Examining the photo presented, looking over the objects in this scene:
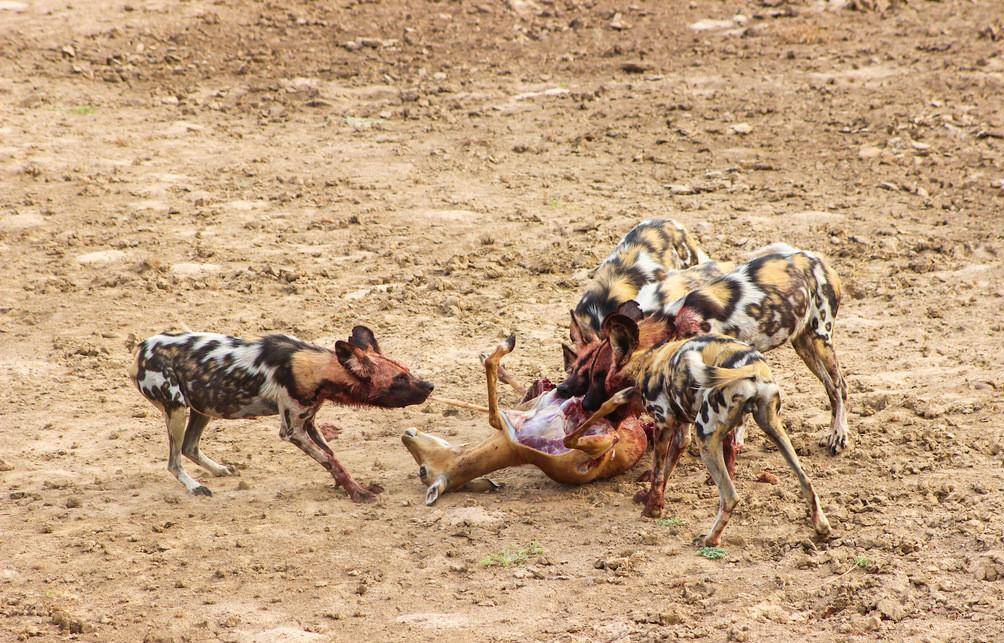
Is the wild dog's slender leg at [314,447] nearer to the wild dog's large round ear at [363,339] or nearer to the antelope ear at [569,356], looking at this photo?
the wild dog's large round ear at [363,339]

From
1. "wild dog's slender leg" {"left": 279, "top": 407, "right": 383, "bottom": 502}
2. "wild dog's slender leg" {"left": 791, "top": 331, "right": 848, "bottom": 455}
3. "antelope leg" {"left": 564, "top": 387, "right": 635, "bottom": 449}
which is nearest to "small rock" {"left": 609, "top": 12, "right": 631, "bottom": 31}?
"wild dog's slender leg" {"left": 791, "top": 331, "right": 848, "bottom": 455}

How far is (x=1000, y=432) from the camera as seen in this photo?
7.41 metres

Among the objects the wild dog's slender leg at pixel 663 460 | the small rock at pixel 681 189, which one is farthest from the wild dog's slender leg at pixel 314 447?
the small rock at pixel 681 189

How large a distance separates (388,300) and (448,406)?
1980 mm

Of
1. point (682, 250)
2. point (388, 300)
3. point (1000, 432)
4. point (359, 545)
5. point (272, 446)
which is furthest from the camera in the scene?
point (388, 300)

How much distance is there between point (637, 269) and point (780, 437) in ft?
8.89

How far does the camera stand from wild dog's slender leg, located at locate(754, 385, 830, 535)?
6215mm

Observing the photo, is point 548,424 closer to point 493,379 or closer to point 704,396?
point 493,379

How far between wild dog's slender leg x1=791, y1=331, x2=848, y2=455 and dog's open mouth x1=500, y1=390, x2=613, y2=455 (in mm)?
1557

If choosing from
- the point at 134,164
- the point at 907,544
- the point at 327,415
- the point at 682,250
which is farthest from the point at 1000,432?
the point at 134,164

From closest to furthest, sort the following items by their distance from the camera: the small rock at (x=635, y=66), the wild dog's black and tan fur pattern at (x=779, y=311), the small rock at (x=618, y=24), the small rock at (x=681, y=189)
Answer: the wild dog's black and tan fur pattern at (x=779, y=311) → the small rock at (x=681, y=189) → the small rock at (x=635, y=66) → the small rock at (x=618, y=24)

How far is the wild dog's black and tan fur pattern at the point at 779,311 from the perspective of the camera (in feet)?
24.9

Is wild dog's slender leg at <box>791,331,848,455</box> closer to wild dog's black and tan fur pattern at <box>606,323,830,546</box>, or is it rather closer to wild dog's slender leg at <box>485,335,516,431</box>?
wild dog's black and tan fur pattern at <box>606,323,830,546</box>

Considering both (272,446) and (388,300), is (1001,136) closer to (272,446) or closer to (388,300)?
(388,300)
